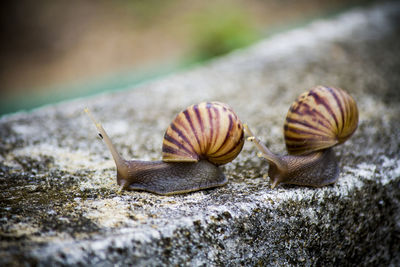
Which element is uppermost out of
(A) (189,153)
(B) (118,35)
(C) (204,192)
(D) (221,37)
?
(B) (118,35)

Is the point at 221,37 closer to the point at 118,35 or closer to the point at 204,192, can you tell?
the point at 118,35

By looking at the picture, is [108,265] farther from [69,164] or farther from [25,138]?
[25,138]

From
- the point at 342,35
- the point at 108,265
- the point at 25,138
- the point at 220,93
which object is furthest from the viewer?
the point at 342,35

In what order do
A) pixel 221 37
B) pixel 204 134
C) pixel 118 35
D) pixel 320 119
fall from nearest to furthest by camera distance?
pixel 204 134
pixel 320 119
pixel 221 37
pixel 118 35

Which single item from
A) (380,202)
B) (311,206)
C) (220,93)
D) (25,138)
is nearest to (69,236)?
(311,206)

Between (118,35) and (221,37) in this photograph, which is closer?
(221,37)

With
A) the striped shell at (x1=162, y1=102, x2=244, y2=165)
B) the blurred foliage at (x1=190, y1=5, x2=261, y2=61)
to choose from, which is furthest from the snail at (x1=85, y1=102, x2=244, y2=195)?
the blurred foliage at (x1=190, y1=5, x2=261, y2=61)

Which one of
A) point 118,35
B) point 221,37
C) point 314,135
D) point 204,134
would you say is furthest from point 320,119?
point 118,35

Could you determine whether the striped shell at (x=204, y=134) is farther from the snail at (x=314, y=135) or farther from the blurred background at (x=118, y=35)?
the blurred background at (x=118, y=35)
